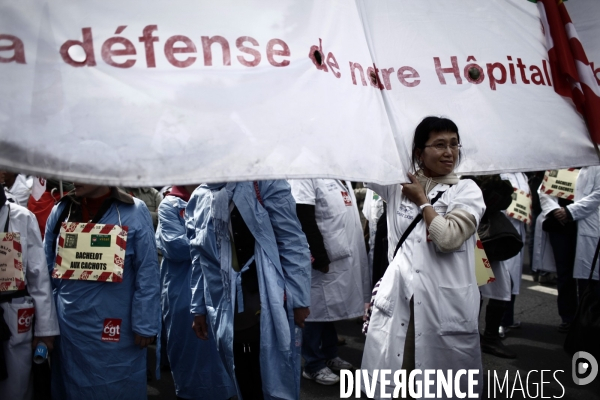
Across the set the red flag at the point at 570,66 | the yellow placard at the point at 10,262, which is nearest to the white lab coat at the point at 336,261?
the yellow placard at the point at 10,262

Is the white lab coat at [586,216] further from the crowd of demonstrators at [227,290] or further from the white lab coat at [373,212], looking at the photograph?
the crowd of demonstrators at [227,290]

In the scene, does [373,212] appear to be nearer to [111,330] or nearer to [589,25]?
[111,330]

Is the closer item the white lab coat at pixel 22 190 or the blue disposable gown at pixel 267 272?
the blue disposable gown at pixel 267 272

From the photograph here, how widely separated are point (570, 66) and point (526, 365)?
339 centimetres

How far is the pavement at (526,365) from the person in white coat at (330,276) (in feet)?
0.75

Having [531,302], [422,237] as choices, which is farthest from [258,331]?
[531,302]

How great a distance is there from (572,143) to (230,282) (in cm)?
172

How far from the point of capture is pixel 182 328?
4.12m

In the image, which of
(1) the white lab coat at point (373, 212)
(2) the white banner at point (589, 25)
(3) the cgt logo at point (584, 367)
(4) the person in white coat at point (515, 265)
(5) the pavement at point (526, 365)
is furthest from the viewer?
(4) the person in white coat at point (515, 265)

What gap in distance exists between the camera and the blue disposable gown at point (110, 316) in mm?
3367

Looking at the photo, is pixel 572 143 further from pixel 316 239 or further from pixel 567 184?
pixel 567 184

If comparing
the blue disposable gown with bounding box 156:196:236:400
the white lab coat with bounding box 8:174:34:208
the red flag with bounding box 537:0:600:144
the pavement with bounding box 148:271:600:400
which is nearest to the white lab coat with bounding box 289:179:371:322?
the pavement with bounding box 148:271:600:400

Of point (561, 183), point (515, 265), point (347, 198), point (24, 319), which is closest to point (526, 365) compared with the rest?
point (515, 265)

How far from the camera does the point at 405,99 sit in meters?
2.47
